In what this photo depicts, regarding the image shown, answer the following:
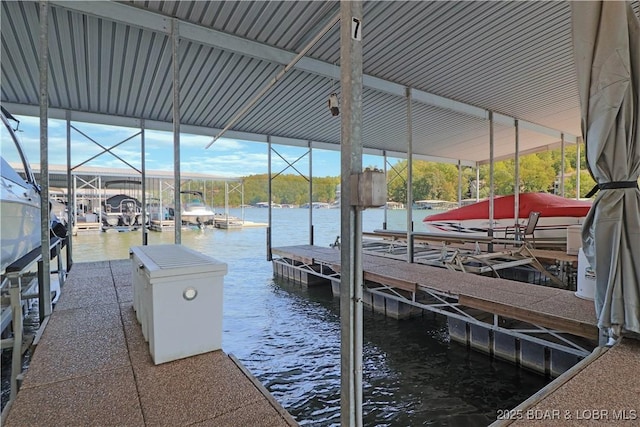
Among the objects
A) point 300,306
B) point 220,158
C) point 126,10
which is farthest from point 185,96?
point 220,158

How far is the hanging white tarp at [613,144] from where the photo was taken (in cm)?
246

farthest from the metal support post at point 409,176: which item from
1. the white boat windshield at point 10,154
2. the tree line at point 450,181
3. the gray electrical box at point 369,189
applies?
the tree line at point 450,181

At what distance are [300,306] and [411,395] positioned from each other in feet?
11.9

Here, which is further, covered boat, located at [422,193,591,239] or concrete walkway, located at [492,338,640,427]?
covered boat, located at [422,193,591,239]

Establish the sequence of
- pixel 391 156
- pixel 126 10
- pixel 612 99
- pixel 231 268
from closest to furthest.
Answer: pixel 612 99 → pixel 126 10 → pixel 231 268 → pixel 391 156

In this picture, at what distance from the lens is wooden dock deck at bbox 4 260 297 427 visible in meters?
1.75

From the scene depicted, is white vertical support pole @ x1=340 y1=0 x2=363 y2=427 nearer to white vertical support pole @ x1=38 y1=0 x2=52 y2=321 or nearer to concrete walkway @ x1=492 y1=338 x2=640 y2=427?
concrete walkway @ x1=492 y1=338 x2=640 y2=427

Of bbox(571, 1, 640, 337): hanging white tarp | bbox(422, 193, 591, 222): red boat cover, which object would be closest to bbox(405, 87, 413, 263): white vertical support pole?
bbox(571, 1, 640, 337): hanging white tarp

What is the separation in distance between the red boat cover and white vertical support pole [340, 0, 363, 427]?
337 inches

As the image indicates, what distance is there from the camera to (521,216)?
907cm

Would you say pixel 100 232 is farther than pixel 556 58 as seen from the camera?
Yes

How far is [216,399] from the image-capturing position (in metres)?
1.92

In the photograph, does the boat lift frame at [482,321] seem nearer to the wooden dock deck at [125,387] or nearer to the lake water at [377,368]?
the lake water at [377,368]

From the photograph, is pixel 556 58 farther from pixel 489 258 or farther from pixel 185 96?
pixel 185 96
